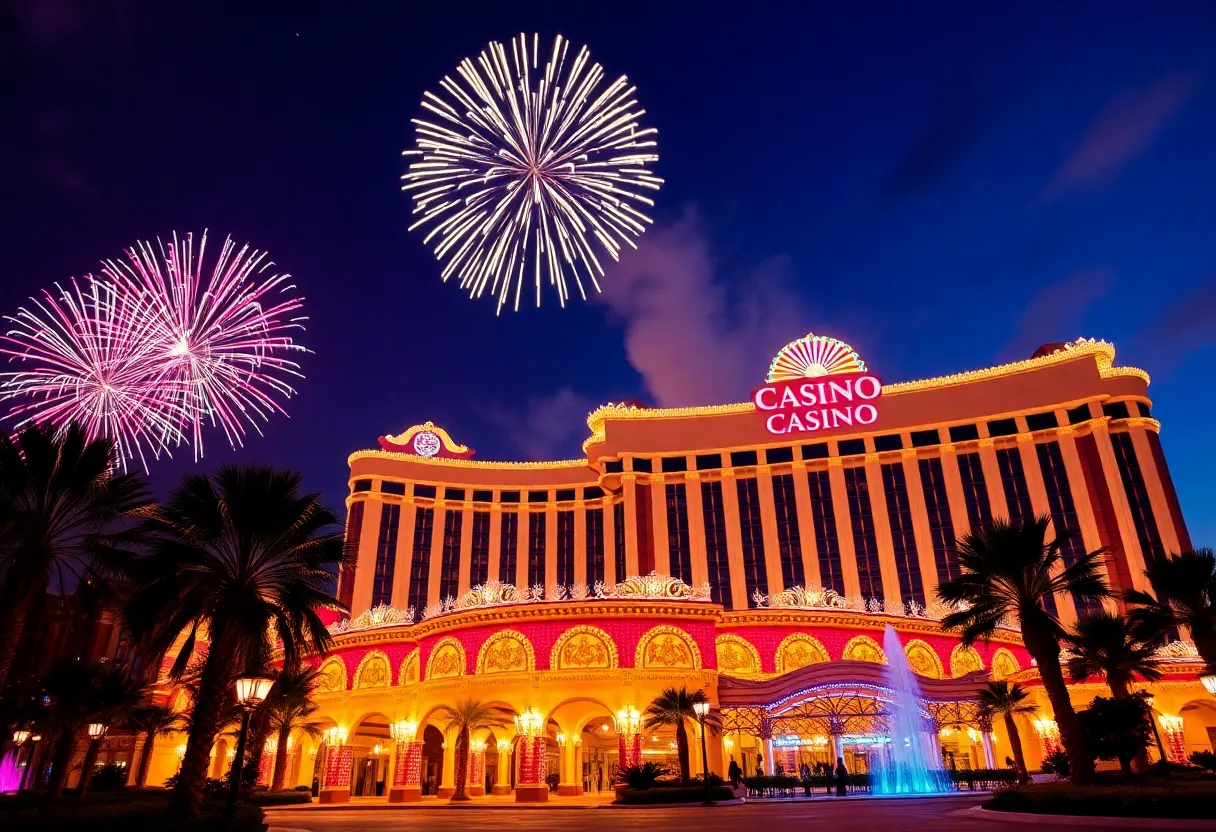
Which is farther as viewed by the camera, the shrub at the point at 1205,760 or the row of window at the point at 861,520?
the row of window at the point at 861,520

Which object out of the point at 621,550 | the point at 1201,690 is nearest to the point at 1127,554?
the point at 1201,690

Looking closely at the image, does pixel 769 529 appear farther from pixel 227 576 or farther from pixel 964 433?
pixel 227 576

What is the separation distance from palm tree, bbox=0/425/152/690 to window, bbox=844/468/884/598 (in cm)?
5913

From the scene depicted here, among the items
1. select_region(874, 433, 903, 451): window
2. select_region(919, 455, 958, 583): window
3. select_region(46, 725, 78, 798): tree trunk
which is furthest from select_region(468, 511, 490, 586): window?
select_region(46, 725, 78, 798): tree trunk

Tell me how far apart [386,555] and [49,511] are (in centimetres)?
6229

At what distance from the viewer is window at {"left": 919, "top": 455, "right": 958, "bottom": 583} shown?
66562 mm

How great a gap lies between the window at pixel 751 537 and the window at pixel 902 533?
11684 millimetres

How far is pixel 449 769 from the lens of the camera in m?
36.9

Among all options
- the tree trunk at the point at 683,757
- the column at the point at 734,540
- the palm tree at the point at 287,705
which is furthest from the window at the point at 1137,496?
the palm tree at the point at 287,705

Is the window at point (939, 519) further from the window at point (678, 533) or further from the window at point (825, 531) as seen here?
the window at point (678, 533)

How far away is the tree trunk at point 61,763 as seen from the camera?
24.5 m

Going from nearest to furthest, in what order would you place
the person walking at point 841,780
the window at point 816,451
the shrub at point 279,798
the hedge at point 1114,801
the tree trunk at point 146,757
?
the hedge at point 1114,801 → the person walking at point 841,780 → the shrub at point 279,798 → the tree trunk at point 146,757 → the window at point 816,451

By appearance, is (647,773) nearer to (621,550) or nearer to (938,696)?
(938,696)

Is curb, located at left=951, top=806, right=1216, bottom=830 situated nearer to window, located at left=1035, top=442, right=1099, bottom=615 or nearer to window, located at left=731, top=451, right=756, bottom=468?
window, located at left=1035, top=442, right=1099, bottom=615
